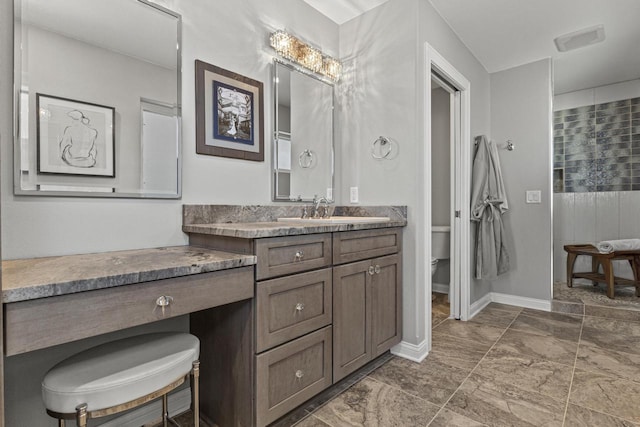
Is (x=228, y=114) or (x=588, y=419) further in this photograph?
(x=228, y=114)

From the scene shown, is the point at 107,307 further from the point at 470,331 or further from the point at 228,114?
the point at 470,331

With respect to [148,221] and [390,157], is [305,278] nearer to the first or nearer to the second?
[148,221]

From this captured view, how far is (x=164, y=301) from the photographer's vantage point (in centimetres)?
109

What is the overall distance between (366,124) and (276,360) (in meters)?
1.74

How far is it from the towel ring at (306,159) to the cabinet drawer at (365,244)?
2.38 feet

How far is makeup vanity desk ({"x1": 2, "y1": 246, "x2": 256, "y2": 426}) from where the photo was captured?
855mm

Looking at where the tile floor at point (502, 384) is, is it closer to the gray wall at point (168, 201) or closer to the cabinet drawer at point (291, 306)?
the cabinet drawer at point (291, 306)

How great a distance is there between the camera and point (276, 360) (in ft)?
4.55

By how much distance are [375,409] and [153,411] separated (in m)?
1.06

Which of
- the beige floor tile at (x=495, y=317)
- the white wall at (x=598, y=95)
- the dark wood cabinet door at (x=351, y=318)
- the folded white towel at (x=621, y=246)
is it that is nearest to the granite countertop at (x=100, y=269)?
the dark wood cabinet door at (x=351, y=318)

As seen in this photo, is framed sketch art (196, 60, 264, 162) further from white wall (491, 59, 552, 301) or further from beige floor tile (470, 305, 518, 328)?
white wall (491, 59, 552, 301)

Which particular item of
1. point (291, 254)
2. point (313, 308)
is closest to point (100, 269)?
point (291, 254)

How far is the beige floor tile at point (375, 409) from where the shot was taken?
1.54 meters

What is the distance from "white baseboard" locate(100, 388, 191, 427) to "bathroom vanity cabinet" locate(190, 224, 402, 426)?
1.85 ft
